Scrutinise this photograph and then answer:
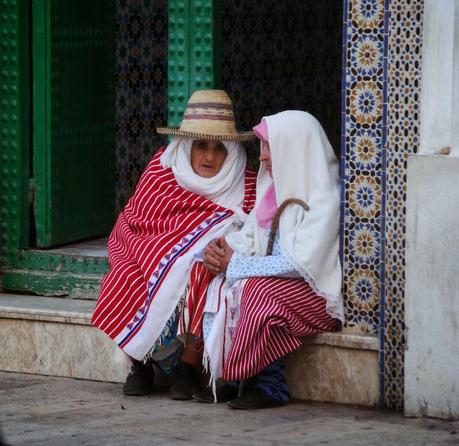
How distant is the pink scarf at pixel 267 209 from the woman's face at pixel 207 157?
0.36 m

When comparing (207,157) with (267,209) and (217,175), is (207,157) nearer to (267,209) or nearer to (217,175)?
(217,175)

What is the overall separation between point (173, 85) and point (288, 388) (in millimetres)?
1577

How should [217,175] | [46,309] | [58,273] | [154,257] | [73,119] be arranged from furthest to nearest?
[73,119]
[58,273]
[46,309]
[217,175]
[154,257]

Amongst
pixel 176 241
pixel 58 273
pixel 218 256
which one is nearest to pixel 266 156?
pixel 218 256

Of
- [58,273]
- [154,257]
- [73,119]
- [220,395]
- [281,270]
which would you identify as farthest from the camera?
[73,119]

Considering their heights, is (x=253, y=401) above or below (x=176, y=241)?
below

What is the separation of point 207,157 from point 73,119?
1.33m

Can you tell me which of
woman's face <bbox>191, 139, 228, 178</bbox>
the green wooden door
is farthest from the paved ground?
the green wooden door

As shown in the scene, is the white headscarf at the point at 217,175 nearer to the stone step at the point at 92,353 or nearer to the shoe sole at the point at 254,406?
the stone step at the point at 92,353

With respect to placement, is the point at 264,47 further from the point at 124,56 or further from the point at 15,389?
the point at 15,389

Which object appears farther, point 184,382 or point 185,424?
point 184,382

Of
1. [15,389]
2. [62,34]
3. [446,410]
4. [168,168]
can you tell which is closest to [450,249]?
[446,410]

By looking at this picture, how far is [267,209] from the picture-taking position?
696cm

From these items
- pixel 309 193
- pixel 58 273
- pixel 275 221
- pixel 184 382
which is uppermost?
pixel 309 193
